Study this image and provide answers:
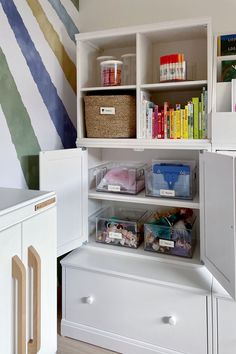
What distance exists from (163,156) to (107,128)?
507mm

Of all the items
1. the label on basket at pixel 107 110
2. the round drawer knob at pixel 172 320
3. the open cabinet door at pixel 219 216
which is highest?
the label on basket at pixel 107 110

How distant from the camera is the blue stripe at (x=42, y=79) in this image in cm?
160

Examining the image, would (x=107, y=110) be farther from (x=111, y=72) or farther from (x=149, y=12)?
(x=149, y=12)

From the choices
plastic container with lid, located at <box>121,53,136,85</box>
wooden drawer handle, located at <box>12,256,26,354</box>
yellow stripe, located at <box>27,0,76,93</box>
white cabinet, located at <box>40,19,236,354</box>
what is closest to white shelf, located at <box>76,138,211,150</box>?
white cabinet, located at <box>40,19,236,354</box>

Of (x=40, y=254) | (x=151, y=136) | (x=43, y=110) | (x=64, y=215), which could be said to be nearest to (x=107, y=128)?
(x=151, y=136)

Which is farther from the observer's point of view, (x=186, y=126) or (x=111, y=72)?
(x=111, y=72)

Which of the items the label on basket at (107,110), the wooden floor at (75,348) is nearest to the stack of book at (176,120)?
the label on basket at (107,110)

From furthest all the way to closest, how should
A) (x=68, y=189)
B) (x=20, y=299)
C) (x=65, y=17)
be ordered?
1. (x=65, y=17)
2. (x=68, y=189)
3. (x=20, y=299)

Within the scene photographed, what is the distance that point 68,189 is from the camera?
6.02 feet

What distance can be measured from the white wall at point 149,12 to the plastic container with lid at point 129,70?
1.14ft

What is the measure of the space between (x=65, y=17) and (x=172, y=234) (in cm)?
169

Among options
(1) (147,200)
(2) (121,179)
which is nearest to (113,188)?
(2) (121,179)

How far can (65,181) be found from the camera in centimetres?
180

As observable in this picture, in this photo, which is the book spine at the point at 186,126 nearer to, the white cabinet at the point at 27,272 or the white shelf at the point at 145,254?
the white shelf at the point at 145,254
